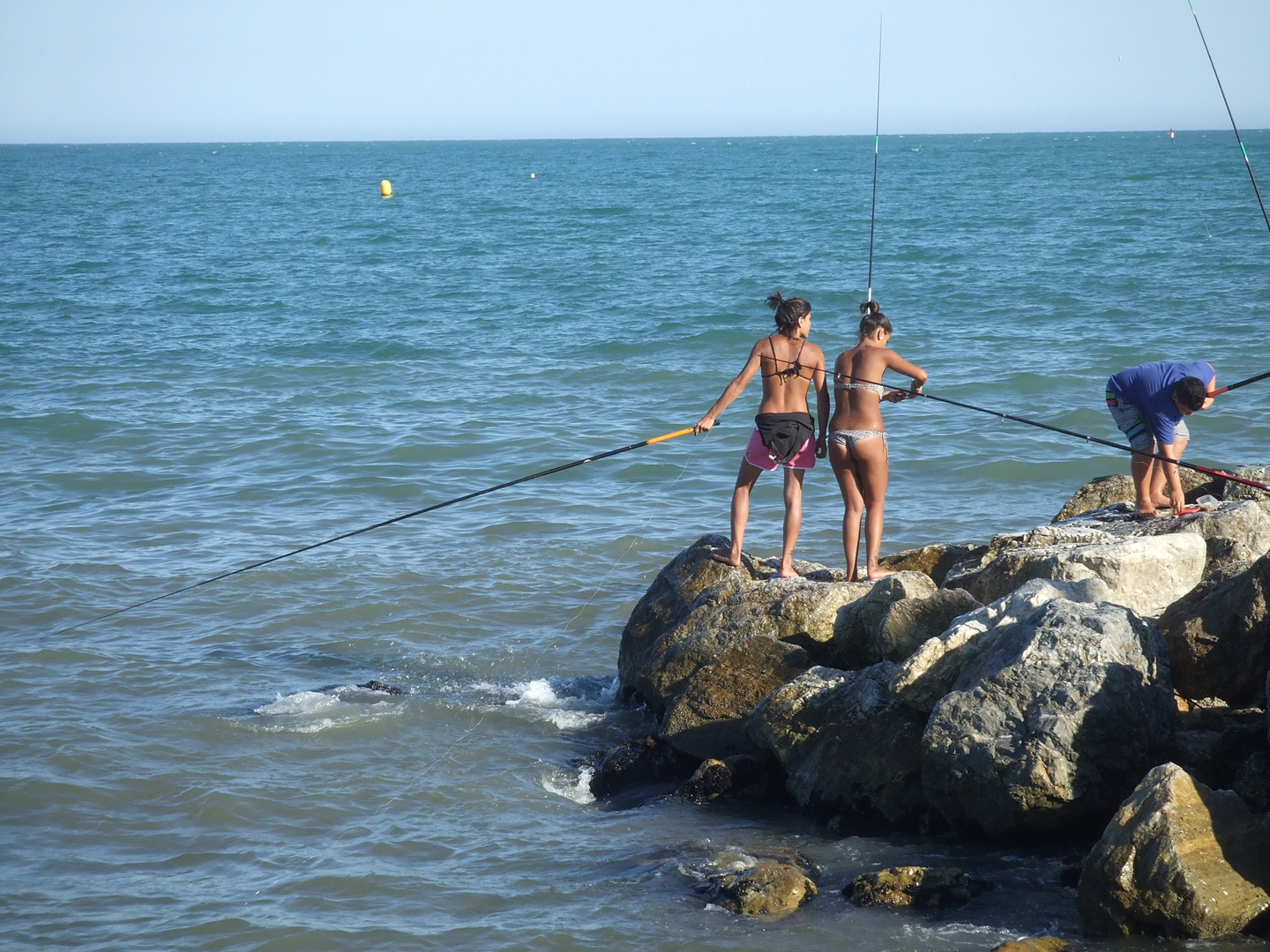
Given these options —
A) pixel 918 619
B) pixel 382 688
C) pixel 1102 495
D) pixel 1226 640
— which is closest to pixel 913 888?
pixel 918 619

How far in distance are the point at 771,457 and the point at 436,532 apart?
4253 mm

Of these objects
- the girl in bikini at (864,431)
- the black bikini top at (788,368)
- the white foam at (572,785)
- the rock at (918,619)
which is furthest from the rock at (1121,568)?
the white foam at (572,785)

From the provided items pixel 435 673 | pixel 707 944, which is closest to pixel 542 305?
pixel 435 673

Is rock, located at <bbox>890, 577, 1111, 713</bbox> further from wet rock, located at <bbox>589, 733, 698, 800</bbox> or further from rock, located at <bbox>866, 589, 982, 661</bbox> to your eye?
wet rock, located at <bbox>589, 733, 698, 800</bbox>

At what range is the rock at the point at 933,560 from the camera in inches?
268

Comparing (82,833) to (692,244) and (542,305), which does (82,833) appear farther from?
(692,244)

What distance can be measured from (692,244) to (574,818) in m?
26.7

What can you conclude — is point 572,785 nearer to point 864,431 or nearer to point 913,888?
point 913,888

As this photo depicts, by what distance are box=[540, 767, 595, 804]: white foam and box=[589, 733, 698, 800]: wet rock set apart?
3cm

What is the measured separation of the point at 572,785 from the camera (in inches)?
226

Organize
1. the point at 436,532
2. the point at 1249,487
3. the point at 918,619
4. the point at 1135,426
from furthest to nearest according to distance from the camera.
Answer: the point at 436,532 → the point at 1249,487 → the point at 1135,426 → the point at 918,619

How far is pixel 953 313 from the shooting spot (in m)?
19.4

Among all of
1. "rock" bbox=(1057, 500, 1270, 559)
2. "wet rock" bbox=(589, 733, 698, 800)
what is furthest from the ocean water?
"rock" bbox=(1057, 500, 1270, 559)

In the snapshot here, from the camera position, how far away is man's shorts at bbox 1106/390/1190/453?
661cm
